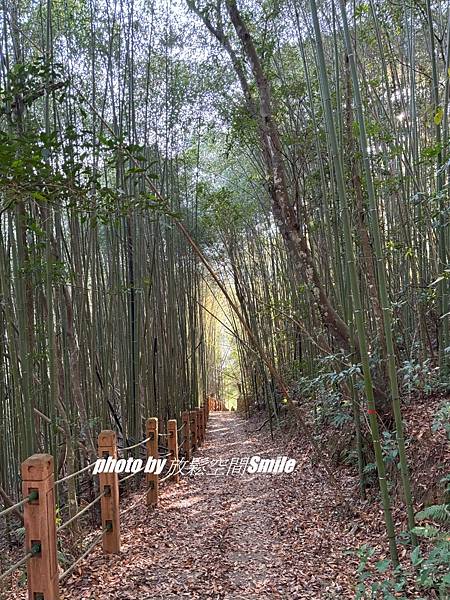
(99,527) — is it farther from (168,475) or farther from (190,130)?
(190,130)

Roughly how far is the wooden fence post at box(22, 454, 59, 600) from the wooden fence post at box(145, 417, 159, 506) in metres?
2.13

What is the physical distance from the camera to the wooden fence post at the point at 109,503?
2.97 metres

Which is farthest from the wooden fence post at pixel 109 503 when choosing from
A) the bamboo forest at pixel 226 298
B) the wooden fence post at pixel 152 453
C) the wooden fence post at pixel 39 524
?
the wooden fence post at pixel 39 524

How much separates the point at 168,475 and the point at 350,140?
3.36 meters

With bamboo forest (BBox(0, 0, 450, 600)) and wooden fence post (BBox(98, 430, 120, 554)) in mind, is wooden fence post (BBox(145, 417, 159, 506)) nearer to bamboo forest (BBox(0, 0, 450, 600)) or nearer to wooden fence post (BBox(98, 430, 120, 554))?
bamboo forest (BBox(0, 0, 450, 600))

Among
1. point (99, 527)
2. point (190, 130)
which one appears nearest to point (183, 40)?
point (190, 130)

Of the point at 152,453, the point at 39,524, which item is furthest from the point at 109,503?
the point at 39,524

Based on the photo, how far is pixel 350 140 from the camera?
3.97 metres

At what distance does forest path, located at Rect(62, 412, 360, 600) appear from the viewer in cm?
255

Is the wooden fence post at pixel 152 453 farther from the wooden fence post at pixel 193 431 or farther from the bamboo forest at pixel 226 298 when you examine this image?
the wooden fence post at pixel 193 431

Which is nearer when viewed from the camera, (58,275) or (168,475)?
(58,275)

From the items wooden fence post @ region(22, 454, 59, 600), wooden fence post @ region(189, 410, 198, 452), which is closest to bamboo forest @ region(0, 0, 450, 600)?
wooden fence post @ region(22, 454, 59, 600)

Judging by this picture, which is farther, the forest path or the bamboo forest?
the forest path

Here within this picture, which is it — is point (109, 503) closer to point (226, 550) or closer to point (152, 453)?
point (226, 550)
